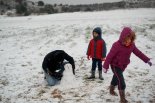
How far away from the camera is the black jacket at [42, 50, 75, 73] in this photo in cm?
→ 742

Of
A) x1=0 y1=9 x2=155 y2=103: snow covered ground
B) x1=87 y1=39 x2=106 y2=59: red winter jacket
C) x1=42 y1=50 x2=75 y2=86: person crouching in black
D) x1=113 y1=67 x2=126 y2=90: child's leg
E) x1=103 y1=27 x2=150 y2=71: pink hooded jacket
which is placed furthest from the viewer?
x1=87 y1=39 x2=106 y2=59: red winter jacket

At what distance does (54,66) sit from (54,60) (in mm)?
170

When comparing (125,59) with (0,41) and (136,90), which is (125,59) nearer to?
(136,90)

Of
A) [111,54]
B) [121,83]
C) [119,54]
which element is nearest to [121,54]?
[119,54]

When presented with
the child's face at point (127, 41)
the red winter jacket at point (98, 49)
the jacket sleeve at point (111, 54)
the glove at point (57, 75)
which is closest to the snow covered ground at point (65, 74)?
the glove at point (57, 75)

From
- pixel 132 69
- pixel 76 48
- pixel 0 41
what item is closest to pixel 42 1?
pixel 0 41

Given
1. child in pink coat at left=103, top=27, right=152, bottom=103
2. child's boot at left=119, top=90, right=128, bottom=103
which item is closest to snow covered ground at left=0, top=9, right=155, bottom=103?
child's boot at left=119, top=90, right=128, bottom=103

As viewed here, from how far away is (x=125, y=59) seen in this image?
607 centimetres

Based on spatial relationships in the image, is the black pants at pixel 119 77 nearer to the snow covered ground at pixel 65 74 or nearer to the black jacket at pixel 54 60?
the snow covered ground at pixel 65 74

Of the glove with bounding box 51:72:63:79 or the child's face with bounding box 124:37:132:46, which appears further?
the glove with bounding box 51:72:63:79

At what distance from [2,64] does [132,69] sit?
4660 mm

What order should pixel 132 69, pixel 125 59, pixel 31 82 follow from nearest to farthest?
pixel 125 59, pixel 31 82, pixel 132 69

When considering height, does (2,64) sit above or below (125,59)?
below

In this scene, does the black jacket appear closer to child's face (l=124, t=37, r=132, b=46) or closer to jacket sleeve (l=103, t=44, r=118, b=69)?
jacket sleeve (l=103, t=44, r=118, b=69)
